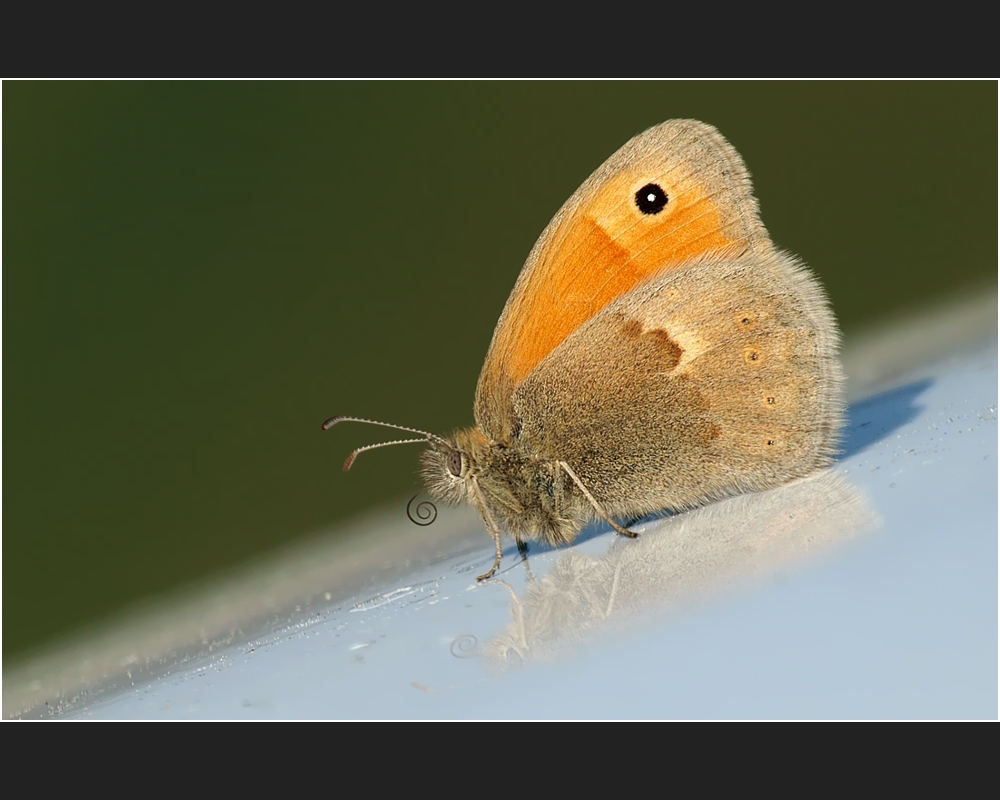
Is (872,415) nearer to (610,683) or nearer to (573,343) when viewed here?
(573,343)

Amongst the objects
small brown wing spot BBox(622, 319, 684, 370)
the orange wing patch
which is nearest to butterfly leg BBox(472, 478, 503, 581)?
the orange wing patch

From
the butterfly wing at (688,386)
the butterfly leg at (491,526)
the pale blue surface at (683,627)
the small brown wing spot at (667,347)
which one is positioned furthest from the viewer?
the small brown wing spot at (667,347)

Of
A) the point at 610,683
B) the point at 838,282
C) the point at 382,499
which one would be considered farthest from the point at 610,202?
the point at 838,282

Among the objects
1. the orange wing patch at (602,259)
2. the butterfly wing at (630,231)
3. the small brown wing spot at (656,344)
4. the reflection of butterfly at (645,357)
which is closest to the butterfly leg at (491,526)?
the reflection of butterfly at (645,357)

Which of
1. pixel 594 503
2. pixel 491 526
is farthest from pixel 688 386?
pixel 491 526

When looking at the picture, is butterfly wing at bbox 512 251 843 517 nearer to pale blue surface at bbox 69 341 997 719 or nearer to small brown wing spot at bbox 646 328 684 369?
small brown wing spot at bbox 646 328 684 369

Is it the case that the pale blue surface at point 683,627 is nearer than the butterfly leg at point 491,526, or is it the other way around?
the pale blue surface at point 683,627

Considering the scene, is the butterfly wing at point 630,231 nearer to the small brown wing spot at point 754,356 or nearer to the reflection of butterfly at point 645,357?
the reflection of butterfly at point 645,357

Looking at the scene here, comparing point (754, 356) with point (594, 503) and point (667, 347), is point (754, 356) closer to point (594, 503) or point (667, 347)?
point (667, 347)
